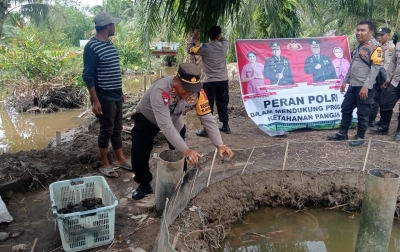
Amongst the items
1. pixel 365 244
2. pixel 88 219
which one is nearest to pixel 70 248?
pixel 88 219

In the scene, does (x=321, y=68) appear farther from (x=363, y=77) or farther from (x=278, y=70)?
(x=363, y=77)

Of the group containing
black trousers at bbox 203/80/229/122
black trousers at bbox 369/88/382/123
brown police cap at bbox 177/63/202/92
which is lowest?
black trousers at bbox 369/88/382/123

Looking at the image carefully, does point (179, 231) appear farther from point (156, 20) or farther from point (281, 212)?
point (156, 20)

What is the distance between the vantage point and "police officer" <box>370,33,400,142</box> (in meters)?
5.31

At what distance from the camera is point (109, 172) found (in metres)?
4.15

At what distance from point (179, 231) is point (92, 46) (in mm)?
2063

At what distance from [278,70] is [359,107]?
57.1 inches

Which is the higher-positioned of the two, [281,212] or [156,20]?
[156,20]

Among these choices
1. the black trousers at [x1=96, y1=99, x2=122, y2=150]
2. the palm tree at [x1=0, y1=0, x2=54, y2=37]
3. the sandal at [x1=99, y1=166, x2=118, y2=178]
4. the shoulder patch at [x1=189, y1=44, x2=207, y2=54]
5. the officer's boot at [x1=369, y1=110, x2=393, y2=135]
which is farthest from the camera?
the palm tree at [x1=0, y1=0, x2=54, y2=37]

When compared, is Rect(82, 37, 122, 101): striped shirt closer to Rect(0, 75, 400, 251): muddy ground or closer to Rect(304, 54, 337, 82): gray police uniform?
Rect(0, 75, 400, 251): muddy ground

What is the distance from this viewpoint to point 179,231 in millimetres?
2904

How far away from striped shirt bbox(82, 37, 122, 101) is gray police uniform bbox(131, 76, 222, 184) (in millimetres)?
734

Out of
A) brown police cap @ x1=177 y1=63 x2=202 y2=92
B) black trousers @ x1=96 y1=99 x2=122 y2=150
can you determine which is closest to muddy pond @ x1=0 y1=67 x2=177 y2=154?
black trousers @ x1=96 y1=99 x2=122 y2=150

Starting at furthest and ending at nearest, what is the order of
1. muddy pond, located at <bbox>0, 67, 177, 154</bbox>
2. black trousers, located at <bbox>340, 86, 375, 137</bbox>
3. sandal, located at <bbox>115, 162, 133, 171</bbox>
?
muddy pond, located at <bbox>0, 67, 177, 154</bbox>, black trousers, located at <bbox>340, 86, 375, 137</bbox>, sandal, located at <bbox>115, 162, 133, 171</bbox>
